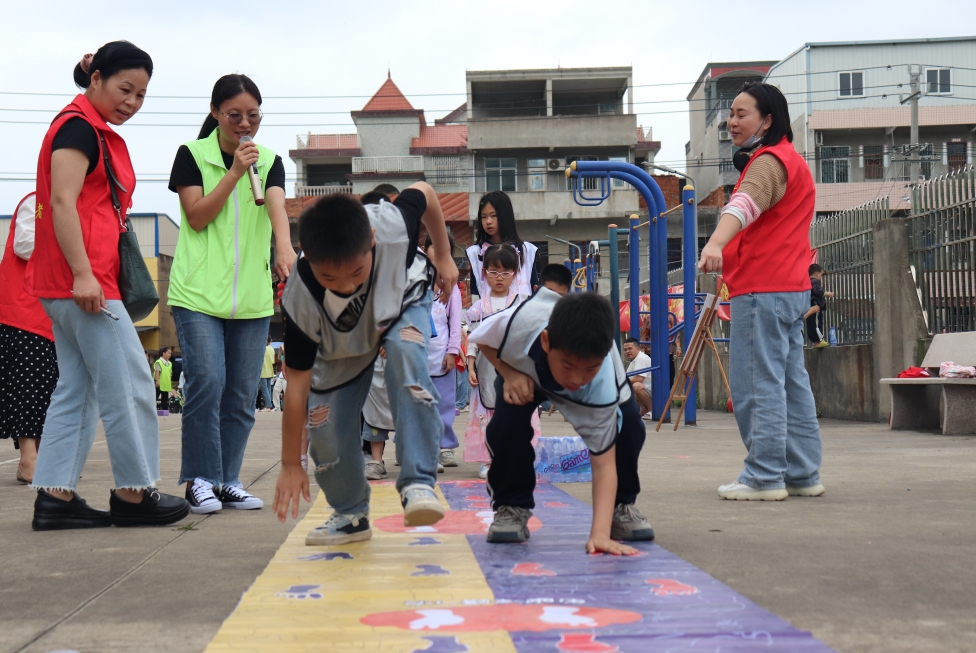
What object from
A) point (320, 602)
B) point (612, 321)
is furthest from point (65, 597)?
point (612, 321)

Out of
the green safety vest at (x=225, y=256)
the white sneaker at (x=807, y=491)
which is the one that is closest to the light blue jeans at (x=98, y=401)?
the green safety vest at (x=225, y=256)

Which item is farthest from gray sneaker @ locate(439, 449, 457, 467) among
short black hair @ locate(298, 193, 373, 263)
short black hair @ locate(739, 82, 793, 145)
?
short black hair @ locate(298, 193, 373, 263)

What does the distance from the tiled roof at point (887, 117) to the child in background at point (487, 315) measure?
1635 inches

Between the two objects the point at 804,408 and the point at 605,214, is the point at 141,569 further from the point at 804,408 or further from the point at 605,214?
the point at 605,214

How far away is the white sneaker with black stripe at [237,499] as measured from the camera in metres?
4.64

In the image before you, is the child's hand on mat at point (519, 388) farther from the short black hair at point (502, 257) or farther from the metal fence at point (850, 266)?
the metal fence at point (850, 266)

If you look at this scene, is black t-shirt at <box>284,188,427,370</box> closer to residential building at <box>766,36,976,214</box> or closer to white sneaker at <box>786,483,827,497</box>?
white sneaker at <box>786,483,827,497</box>

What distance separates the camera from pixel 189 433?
456 cm

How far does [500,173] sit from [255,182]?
1610 inches

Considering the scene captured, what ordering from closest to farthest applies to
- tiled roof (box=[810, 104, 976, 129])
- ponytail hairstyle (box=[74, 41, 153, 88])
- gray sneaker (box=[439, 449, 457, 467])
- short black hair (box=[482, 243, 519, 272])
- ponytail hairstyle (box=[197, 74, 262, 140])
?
ponytail hairstyle (box=[74, 41, 153, 88]) < ponytail hairstyle (box=[197, 74, 262, 140]) < short black hair (box=[482, 243, 519, 272]) < gray sneaker (box=[439, 449, 457, 467]) < tiled roof (box=[810, 104, 976, 129])

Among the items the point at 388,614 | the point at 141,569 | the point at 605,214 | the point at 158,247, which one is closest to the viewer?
the point at 388,614

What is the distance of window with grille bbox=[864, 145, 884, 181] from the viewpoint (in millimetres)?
45250

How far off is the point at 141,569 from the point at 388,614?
3.41 ft

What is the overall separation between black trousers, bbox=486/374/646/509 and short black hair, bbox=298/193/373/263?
0.95 meters
